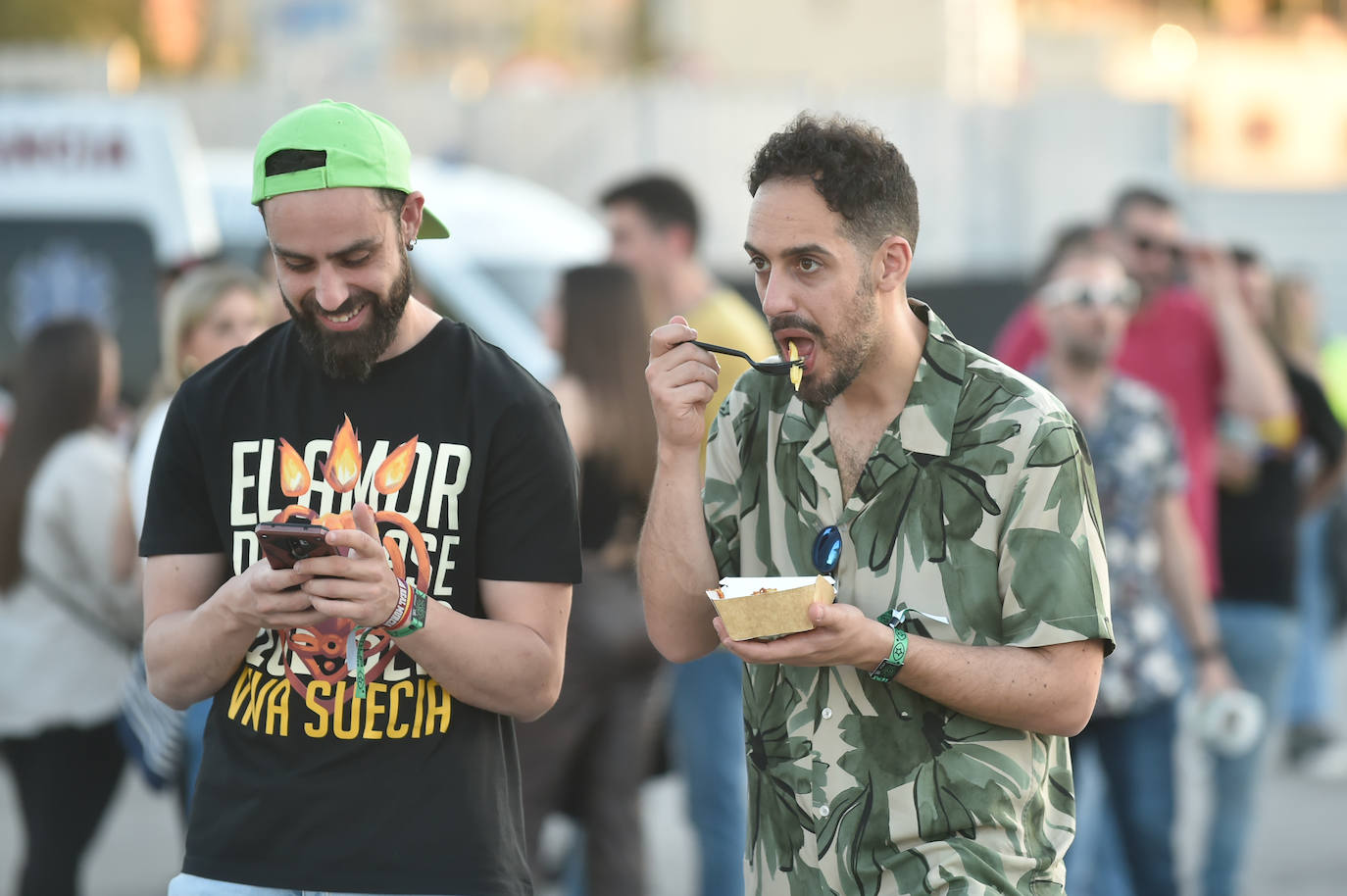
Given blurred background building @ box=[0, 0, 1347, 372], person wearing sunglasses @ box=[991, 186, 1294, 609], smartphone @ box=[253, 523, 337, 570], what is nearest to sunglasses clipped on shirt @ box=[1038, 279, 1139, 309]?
person wearing sunglasses @ box=[991, 186, 1294, 609]

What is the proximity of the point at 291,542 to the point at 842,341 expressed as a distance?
3.14ft

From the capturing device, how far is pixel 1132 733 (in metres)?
5.27

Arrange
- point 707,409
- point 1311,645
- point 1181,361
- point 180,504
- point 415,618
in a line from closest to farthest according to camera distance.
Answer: point 415,618 < point 180,504 < point 707,409 < point 1181,361 < point 1311,645

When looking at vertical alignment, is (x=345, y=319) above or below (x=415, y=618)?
above

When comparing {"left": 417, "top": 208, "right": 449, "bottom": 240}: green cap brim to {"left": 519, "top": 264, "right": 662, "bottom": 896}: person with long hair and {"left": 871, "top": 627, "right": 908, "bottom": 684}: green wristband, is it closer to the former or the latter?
{"left": 871, "top": 627, "right": 908, "bottom": 684}: green wristband

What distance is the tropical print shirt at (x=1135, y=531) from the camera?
519 cm

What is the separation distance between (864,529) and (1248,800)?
378 cm

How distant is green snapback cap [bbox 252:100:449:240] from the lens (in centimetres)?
295

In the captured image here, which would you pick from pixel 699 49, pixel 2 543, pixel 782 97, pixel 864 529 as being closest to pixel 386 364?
pixel 864 529

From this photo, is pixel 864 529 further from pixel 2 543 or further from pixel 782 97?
pixel 782 97

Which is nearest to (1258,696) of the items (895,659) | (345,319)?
(895,659)

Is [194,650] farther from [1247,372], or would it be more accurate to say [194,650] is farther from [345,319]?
[1247,372]

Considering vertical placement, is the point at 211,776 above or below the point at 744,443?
below

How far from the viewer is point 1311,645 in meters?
9.30
